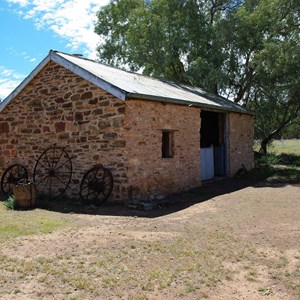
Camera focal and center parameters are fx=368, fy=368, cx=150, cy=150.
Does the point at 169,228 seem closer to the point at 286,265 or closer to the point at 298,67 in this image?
the point at 286,265

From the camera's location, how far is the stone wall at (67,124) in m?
9.96

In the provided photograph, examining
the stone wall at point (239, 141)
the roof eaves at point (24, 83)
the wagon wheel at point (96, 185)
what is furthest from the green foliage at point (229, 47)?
the wagon wheel at point (96, 185)

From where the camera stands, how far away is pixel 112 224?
7723mm

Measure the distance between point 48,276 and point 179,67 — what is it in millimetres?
18984

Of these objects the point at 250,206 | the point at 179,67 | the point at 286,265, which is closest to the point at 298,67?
the point at 179,67

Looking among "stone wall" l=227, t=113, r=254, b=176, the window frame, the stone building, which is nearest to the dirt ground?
the stone building

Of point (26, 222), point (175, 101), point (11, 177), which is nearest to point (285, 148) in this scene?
point (175, 101)

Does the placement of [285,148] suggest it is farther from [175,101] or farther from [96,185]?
[96,185]

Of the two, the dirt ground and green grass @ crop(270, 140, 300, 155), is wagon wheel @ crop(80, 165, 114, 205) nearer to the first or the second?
the dirt ground

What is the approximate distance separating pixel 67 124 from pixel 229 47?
40.8 ft

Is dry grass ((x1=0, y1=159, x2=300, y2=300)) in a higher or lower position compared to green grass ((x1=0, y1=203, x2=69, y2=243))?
lower

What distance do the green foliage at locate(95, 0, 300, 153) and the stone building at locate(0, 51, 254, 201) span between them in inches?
250

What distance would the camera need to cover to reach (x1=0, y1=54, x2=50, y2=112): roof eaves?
11531 mm

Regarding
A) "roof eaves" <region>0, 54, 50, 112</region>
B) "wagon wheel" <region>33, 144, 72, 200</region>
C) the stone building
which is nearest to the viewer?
the stone building
